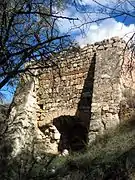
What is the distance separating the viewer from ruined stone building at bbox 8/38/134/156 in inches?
464

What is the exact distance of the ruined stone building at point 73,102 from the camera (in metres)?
11.8

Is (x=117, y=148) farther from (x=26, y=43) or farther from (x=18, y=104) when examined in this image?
(x=18, y=104)

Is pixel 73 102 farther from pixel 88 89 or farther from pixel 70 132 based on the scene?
pixel 70 132

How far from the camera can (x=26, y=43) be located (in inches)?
249

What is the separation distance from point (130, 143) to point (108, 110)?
2.77m

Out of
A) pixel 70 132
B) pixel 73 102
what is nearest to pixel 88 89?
pixel 73 102

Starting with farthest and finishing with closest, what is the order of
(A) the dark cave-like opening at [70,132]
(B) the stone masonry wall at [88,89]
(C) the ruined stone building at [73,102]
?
(A) the dark cave-like opening at [70,132], (C) the ruined stone building at [73,102], (B) the stone masonry wall at [88,89]

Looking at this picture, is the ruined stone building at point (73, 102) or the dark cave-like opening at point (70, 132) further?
the dark cave-like opening at point (70, 132)

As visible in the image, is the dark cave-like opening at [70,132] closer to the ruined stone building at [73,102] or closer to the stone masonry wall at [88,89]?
the ruined stone building at [73,102]

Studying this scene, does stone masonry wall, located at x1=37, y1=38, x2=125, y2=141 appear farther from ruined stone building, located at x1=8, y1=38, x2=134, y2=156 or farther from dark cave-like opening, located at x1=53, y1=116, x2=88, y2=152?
dark cave-like opening, located at x1=53, y1=116, x2=88, y2=152

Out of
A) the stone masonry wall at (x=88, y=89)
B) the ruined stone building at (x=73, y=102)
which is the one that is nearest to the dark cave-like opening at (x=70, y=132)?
the ruined stone building at (x=73, y=102)

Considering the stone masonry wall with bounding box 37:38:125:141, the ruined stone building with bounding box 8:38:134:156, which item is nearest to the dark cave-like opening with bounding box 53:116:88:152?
the ruined stone building with bounding box 8:38:134:156

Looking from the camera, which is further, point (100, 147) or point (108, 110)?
point (108, 110)

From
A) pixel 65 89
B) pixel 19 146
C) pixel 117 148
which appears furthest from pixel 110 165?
pixel 65 89
